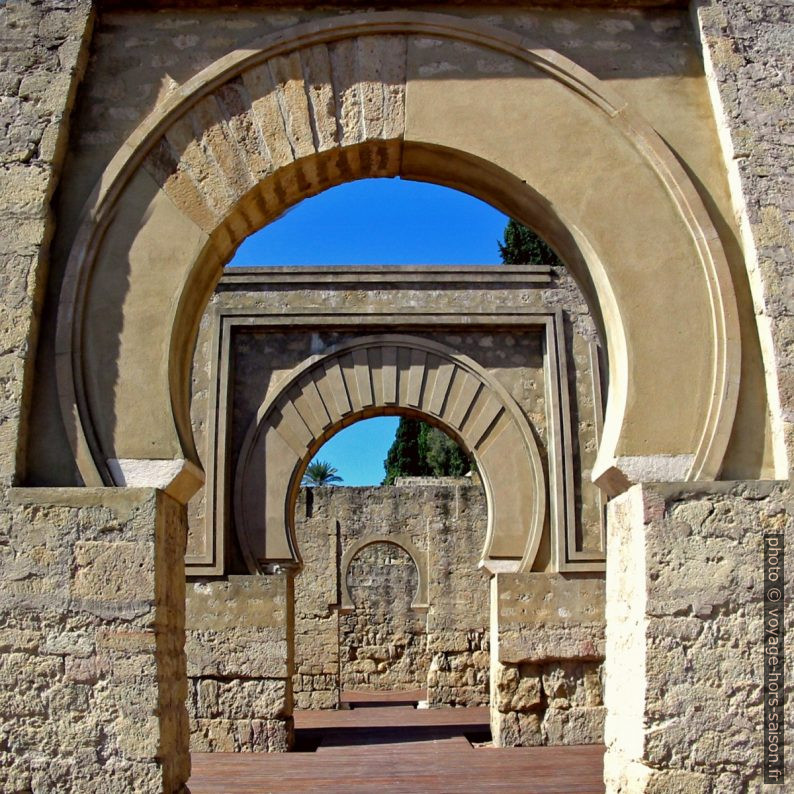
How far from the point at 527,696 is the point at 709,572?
14.8ft

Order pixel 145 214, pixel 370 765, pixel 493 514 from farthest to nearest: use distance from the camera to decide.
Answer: pixel 493 514, pixel 370 765, pixel 145 214

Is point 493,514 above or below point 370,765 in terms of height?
above

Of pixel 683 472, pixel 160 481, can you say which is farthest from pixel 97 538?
pixel 683 472

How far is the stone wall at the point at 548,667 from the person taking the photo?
7879mm

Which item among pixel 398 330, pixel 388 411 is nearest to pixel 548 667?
pixel 388 411

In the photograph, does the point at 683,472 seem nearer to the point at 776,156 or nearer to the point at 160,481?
the point at 776,156

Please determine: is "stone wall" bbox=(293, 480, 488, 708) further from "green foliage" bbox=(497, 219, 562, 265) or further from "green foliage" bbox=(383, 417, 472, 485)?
"green foliage" bbox=(383, 417, 472, 485)

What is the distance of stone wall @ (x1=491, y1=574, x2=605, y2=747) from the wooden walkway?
0.67ft

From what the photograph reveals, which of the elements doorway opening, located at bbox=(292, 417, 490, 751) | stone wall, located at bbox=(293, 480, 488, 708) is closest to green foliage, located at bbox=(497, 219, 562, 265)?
doorway opening, located at bbox=(292, 417, 490, 751)

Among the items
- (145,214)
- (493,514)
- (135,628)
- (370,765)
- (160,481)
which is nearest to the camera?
(135,628)

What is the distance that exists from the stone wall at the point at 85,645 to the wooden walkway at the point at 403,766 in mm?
2371

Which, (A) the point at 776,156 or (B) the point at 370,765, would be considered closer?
(A) the point at 776,156

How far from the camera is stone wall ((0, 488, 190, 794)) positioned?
3684 mm

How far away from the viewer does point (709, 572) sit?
3.76 metres
